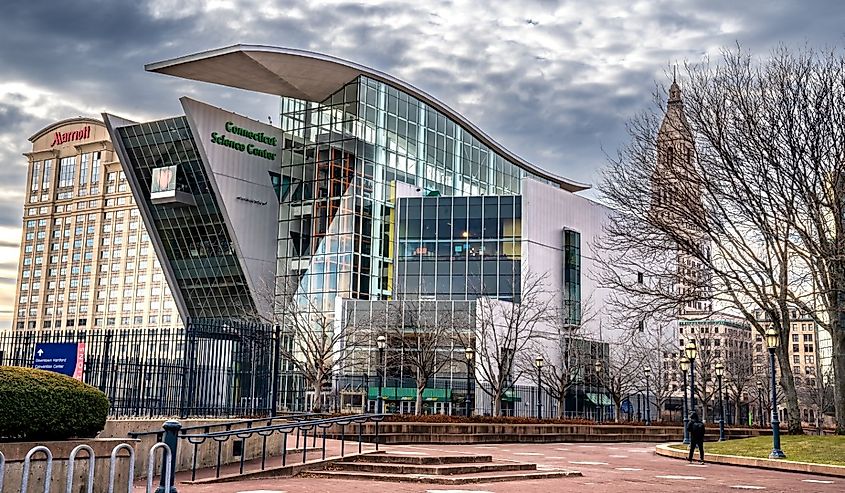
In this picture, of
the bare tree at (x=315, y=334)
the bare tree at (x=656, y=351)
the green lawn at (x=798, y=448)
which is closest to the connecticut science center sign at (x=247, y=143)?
the bare tree at (x=315, y=334)

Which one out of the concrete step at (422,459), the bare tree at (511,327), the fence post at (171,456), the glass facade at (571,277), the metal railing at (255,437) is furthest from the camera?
the glass facade at (571,277)

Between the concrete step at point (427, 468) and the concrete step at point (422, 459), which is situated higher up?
the concrete step at point (422, 459)

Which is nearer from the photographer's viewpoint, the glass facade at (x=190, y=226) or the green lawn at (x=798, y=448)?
the green lawn at (x=798, y=448)

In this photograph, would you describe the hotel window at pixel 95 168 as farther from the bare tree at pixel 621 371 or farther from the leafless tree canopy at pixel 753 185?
the leafless tree canopy at pixel 753 185

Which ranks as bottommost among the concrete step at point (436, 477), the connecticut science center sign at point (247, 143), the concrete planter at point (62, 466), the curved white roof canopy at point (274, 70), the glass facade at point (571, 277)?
the concrete step at point (436, 477)

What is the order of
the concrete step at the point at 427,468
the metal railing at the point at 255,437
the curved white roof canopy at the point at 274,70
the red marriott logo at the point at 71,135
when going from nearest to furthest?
the metal railing at the point at 255,437 → the concrete step at the point at 427,468 → the curved white roof canopy at the point at 274,70 → the red marriott logo at the point at 71,135

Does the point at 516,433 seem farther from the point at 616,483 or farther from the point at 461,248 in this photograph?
the point at 461,248

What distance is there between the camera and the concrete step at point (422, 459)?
711 inches

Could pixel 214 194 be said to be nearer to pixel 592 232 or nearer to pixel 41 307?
pixel 592 232

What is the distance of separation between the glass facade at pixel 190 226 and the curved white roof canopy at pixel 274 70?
3.90 metres

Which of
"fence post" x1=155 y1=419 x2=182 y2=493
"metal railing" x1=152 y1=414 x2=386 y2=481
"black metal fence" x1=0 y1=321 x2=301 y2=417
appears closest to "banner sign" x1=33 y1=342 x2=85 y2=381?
"black metal fence" x1=0 y1=321 x2=301 y2=417

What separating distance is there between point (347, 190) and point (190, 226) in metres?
11.9

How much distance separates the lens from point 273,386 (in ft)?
68.8

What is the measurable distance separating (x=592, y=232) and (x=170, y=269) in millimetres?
33271
